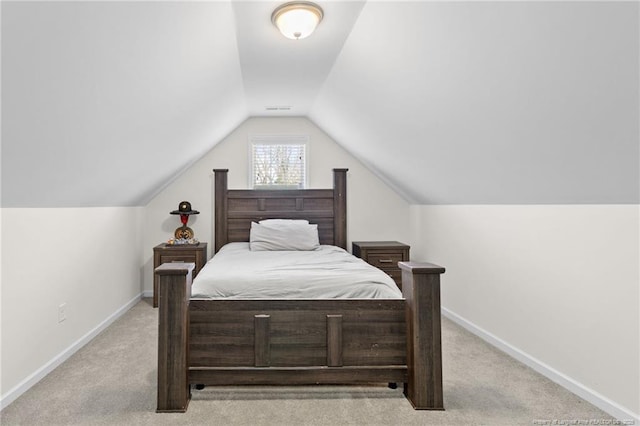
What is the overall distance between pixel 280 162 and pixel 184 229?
1.40 m

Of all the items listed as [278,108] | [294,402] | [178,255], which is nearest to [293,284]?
[294,402]

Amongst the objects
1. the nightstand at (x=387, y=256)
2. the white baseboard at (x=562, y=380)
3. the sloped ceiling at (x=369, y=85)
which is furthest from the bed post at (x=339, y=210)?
the white baseboard at (x=562, y=380)

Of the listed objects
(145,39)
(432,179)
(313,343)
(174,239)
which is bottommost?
(313,343)

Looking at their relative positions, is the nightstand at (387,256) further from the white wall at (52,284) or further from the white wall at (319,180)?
the white wall at (52,284)

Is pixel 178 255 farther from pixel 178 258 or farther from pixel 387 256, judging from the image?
pixel 387 256

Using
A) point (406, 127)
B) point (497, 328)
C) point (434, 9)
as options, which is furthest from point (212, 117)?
point (497, 328)

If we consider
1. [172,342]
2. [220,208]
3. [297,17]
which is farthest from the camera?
[220,208]

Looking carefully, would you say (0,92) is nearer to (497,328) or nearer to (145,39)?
(145,39)

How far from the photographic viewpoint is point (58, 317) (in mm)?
2383

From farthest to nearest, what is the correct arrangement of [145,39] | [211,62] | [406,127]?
[406,127] < [211,62] < [145,39]

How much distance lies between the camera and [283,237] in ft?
11.7

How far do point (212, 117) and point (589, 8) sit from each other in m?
2.81

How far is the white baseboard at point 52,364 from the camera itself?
1889 mm

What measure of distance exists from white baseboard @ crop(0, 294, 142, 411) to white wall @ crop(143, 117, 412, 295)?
4.34 ft
